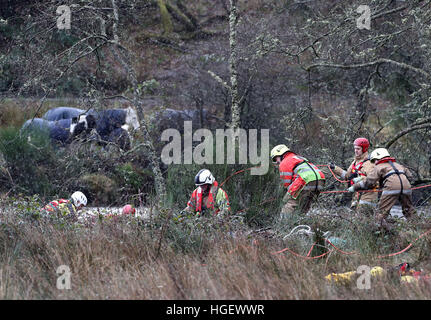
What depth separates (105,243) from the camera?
5824mm

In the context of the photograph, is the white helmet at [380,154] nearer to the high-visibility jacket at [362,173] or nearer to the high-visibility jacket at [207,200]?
the high-visibility jacket at [362,173]

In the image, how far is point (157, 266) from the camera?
5.32 m

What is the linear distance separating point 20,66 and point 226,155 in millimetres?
4232

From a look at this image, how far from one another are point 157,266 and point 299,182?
12.1 feet

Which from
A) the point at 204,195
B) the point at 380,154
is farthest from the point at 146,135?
the point at 380,154

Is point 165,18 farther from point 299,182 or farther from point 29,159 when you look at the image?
point 299,182

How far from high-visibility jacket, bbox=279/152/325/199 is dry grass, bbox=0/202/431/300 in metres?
2.47

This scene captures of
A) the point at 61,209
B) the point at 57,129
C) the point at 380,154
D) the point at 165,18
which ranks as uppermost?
the point at 165,18

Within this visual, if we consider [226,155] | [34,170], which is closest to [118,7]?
[226,155]

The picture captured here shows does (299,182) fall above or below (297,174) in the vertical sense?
below
